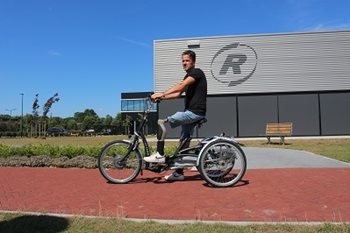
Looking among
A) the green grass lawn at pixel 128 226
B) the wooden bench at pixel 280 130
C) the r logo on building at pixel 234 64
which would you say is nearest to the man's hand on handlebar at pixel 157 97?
the green grass lawn at pixel 128 226

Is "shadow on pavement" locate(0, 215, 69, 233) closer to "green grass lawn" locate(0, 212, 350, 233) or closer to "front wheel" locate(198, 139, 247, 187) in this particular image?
"green grass lawn" locate(0, 212, 350, 233)

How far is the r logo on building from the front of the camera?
36438 millimetres

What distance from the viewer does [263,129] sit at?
36.1 metres

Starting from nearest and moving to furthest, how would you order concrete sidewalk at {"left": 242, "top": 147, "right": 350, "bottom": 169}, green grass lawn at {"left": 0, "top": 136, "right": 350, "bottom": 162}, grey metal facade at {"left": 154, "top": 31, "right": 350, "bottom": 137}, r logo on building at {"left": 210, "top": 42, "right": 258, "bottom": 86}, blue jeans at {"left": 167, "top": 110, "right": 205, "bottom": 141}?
1. blue jeans at {"left": 167, "top": 110, "right": 205, "bottom": 141}
2. concrete sidewalk at {"left": 242, "top": 147, "right": 350, "bottom": 169}
3. green grass lawn at {"left": 0, "top": 136, "right": 350, "bottom": 162}
4. grey metal facade at {"left": 154, "top": 31, "right": 350, "bottom": 137}
5. r logo on building at {"left": 210, "top": 42, "right": 258, "bottom": 86}

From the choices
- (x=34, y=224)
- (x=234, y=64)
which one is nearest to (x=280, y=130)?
(x=234, y=64)

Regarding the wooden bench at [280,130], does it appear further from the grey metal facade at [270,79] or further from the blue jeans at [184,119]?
the blue jeans at [184,119]

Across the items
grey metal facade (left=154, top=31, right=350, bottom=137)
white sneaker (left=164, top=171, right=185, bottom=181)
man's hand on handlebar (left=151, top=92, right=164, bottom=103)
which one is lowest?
white sneaker (left=164, top=171, right=185, bottom=181)

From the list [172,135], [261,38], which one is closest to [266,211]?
[172,135]

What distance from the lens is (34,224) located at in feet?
17.0

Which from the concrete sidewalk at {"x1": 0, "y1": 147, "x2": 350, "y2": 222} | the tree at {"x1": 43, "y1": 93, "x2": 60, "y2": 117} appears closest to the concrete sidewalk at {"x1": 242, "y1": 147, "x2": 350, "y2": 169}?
the concrete sidewalk at {"x1": 0, "y1": 147, "x2": 350, "y2": 222}

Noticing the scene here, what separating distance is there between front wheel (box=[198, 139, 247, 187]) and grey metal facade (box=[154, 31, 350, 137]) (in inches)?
1096

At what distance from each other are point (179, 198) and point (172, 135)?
28795 millimetres

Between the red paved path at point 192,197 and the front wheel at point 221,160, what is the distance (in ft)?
0.80

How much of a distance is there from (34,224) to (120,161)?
114 inches
